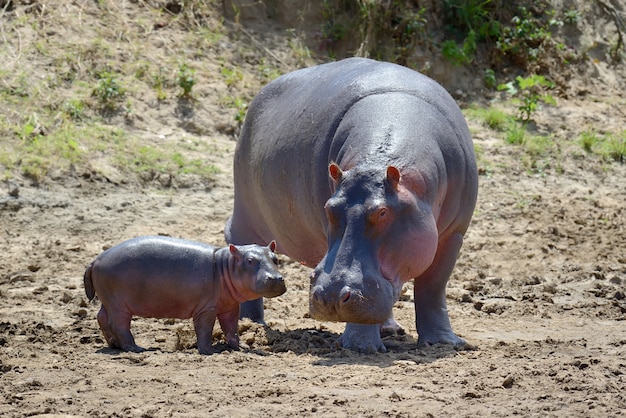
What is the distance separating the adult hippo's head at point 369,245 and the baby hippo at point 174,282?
0.84 meters

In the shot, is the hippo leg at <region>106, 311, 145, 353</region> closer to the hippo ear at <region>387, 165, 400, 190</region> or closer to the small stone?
the hippo ear at <region>387, 165, 400, 190</region>

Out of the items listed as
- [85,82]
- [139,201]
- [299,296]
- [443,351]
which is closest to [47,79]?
[85,82]

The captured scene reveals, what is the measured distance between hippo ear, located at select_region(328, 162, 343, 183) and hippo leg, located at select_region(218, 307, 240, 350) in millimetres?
1301

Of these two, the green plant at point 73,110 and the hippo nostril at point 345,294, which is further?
the green plant at point 73,110

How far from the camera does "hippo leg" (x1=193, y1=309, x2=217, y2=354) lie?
6633 millimetres

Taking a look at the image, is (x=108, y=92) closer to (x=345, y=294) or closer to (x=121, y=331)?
(x=121, y=331)

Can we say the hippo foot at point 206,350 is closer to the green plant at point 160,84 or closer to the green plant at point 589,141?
the green plant at point 160,84

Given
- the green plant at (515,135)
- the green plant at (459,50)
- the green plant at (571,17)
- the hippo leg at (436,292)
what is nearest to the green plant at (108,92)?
the green plant at (459,50)

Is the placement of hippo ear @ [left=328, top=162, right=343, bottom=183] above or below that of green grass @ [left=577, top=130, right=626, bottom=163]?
above

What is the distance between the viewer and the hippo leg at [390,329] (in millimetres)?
7305

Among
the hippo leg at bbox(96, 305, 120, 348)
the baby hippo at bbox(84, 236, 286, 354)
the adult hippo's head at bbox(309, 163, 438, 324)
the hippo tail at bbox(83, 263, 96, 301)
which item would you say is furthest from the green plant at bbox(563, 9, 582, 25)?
the hippo leg at bbox(96, 305, 120, 348)

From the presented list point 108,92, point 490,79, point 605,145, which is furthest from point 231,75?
point 605,145

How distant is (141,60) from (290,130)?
17.7 feet

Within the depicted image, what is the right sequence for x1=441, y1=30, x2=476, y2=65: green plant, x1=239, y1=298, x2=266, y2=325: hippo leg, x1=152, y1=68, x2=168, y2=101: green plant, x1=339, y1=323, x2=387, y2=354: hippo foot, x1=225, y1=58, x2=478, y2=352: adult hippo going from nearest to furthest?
x1=225, y1=58, x2=478, y2=352: adult hippo
x1=339, y1=323, x2=387, y2=354: hippo foot
x1=239, y1=298, x2=266, y2=325: hippo leg
x1=152, y1=68, x2=168, y2=101: green plant
x1=441, y1=30, x2=476, y2=65: green plant
